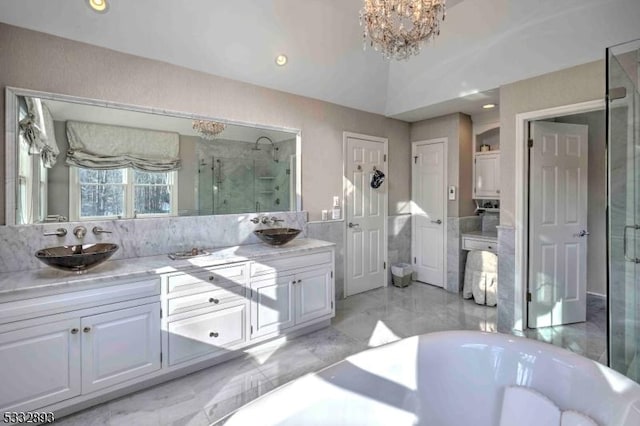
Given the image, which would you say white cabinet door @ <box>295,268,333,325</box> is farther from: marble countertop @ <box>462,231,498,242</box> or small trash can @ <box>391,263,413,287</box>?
marble countertop @ <box>462,231,498,242</box>

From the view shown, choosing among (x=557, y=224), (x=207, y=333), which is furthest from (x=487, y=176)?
(x=207, y=333)

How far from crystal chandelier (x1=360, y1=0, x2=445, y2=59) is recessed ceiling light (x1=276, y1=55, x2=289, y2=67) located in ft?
3.50

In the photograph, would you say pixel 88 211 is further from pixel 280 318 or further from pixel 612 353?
pixel 612 353

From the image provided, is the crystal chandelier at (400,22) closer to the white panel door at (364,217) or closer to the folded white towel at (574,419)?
the white panel door at (364,217)

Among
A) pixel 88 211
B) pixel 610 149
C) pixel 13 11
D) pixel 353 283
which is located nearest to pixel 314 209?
pixel 353 283

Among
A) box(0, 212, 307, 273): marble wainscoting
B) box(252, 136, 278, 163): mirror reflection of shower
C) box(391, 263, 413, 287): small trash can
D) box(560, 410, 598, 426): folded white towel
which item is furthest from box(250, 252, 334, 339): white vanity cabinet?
box(560, 410, 598, 426): folded white towel

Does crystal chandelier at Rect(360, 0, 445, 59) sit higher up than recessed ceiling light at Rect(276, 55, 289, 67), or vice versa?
recessed ceiling light at Rect(276, 55, 289, 67)

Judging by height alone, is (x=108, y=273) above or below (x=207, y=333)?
above

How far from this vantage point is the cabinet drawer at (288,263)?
2.75 m

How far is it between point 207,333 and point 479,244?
352cm

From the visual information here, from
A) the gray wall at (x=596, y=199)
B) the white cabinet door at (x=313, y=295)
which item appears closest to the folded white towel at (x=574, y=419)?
the white cabinet door at (x=313, y=295)

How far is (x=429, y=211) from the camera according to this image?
15.5ft

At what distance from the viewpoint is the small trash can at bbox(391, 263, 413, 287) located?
183 inches

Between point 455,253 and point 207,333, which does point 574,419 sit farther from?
point 455,253
